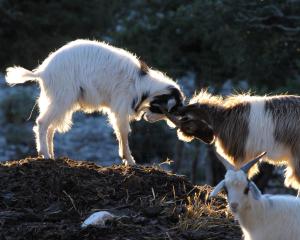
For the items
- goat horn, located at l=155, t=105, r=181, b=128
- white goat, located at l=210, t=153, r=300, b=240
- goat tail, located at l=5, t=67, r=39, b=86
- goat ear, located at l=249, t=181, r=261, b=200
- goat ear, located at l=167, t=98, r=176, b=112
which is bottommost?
white goat, located at l=210, t=153, r=300, b=240

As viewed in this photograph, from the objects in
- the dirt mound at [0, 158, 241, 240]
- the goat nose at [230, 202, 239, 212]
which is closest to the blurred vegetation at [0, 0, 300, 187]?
the dirt mound at [0, 158, 241, 240]

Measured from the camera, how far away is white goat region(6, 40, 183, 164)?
31.9ft

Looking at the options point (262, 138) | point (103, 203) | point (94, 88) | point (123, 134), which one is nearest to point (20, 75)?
point (94, 88)

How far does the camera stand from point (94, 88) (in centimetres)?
985

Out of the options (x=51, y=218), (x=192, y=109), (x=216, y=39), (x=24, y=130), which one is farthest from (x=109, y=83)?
(x=24, y=130)

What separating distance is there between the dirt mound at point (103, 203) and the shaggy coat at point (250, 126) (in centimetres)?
79

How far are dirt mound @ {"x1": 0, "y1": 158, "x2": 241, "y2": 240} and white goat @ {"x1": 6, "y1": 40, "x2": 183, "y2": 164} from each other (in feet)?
2.33

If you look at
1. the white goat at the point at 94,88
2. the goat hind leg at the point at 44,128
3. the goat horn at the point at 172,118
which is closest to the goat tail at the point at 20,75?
the white goat at the point at 94,88

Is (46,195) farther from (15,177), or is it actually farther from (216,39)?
(216,39)

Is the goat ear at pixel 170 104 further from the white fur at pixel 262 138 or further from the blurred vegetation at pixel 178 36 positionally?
the blurred vegetation at pixel 178 36

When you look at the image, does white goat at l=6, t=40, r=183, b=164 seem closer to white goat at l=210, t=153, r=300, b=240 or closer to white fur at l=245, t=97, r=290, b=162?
white fur at l=245, t=97, r=290, b=162

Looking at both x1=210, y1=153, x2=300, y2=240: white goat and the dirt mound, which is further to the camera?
the dirt mound

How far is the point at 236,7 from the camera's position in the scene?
1880cm

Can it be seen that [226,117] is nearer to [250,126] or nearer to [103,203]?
[250,126]
